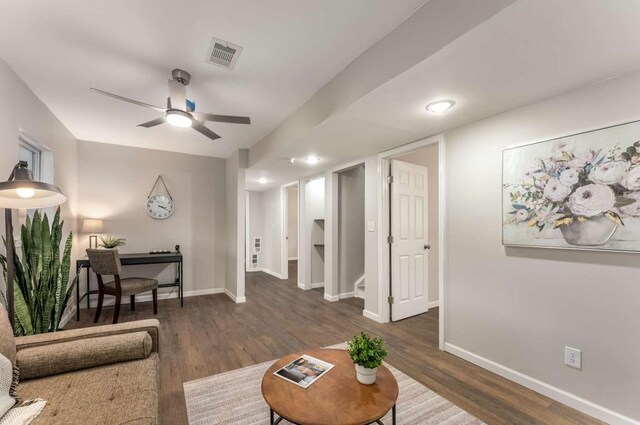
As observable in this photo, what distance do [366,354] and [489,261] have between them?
1.55 meters

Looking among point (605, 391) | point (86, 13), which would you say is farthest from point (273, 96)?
point (605, 391)

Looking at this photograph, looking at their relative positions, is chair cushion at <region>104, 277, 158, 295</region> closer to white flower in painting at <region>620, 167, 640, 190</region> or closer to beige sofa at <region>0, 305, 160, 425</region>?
beige sofa at <region>0, 305, 160, 425</region>

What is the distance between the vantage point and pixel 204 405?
1931 millimetres

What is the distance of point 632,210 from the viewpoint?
1.68 m

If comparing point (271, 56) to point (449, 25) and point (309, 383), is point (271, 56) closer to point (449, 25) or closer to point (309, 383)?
point (449, 25)

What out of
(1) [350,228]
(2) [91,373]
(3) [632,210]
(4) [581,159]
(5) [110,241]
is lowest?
(2) [91,373]

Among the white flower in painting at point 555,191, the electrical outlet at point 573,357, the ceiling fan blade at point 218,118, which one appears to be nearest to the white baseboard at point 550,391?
the electrical outlet at point 573,357

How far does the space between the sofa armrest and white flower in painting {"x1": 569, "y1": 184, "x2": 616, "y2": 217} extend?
288 cm

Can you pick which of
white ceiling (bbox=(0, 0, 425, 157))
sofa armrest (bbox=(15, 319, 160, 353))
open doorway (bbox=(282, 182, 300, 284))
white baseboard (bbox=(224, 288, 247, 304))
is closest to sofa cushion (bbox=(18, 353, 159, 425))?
sofa armrest (bbox=(15, 319, 160, 353))

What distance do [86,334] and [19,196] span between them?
97cm

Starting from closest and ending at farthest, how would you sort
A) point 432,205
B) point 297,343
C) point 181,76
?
point 181,76 → point 297,343 → point 432,205

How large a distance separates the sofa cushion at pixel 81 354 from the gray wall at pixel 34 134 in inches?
43.5

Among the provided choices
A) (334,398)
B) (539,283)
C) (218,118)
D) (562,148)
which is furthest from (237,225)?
(562,148)

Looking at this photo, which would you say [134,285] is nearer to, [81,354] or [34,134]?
[34,134]
